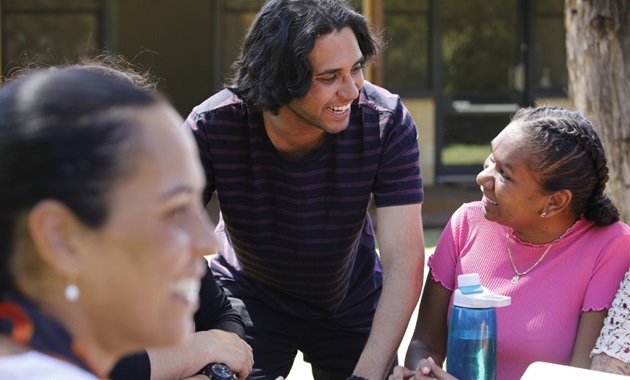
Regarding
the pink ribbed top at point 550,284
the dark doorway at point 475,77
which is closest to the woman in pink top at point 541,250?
the pink ribbed top at point 550,284

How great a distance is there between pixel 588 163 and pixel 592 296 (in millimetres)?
371

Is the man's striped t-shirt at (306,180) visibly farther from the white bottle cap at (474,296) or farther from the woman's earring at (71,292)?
the woman's earring at (71,292)

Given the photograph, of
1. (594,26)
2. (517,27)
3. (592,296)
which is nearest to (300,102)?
(592,296)

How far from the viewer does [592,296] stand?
2652 millimetres

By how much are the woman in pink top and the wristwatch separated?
45cm

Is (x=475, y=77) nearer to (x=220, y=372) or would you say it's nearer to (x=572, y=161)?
(x=572, y=161)

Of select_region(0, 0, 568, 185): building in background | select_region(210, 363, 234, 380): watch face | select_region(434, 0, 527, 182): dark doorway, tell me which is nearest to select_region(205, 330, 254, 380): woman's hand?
select_region(210, 363, 234, 380): watch face

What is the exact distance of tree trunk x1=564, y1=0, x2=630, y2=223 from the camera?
461 centimetres

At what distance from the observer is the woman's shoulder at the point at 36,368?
107cm

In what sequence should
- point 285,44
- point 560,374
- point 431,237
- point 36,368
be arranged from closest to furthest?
1. point 36,368
2. point 560,374
3. point 285,44
4. point 431,237

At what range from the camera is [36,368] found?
3.52 feet

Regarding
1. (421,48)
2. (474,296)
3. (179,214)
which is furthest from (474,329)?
(421,48)

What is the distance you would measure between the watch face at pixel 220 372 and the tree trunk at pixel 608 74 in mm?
2561

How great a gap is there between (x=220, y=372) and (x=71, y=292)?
1.54 meters
